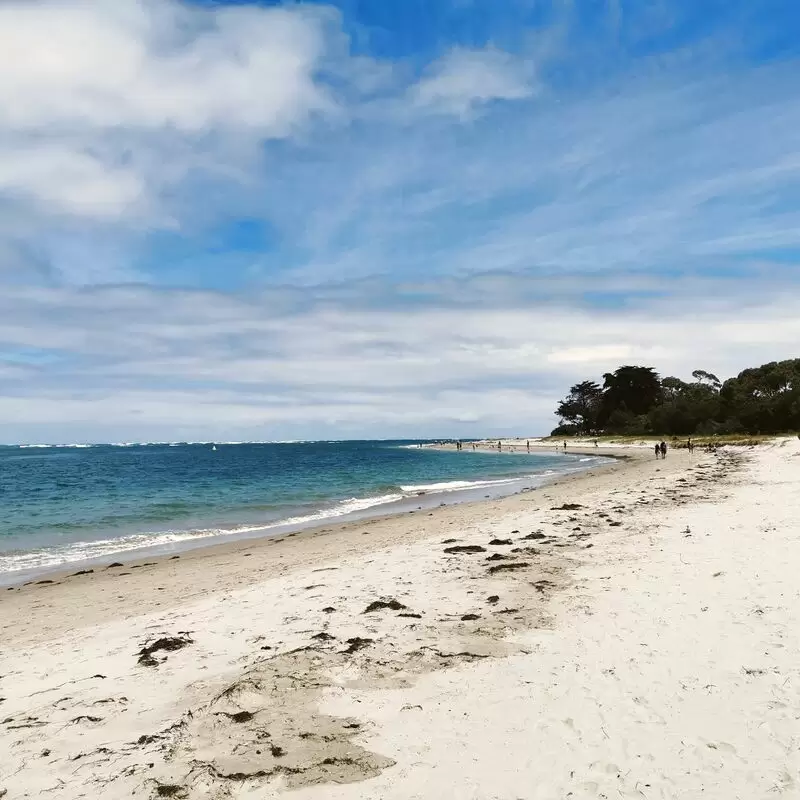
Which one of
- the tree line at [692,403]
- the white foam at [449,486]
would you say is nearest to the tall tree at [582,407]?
the tree line at [692,403]

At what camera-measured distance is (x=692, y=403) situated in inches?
3782

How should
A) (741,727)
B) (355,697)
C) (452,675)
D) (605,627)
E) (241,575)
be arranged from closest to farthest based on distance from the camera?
(741,727), (355,697), (452,675), (605,627), (241,575)

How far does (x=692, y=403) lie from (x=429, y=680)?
334 ft

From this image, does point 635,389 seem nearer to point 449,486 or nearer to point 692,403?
point 692,403

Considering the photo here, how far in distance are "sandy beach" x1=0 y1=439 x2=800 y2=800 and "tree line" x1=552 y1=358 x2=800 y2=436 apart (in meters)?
77.4

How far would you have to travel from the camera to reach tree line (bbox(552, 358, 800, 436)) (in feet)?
254

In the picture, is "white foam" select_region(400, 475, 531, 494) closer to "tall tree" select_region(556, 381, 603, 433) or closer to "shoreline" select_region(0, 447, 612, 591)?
"shoreline" select_region(0, 447, 612, 591)

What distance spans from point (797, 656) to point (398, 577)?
6.57 meters

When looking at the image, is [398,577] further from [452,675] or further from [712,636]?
[712,636]

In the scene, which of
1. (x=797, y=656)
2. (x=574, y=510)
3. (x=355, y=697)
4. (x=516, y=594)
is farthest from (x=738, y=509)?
(x=355, y=697)

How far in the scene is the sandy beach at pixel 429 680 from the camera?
4609 mm

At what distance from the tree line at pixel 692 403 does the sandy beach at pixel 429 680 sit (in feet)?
254

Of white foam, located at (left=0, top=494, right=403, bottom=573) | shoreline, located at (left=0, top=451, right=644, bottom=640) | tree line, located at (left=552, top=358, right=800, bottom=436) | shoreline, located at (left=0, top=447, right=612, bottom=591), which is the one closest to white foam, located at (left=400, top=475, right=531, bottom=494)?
shoreline, located at (left=0, top=447, right=612, bottom=591)

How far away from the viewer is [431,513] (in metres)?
24.3
